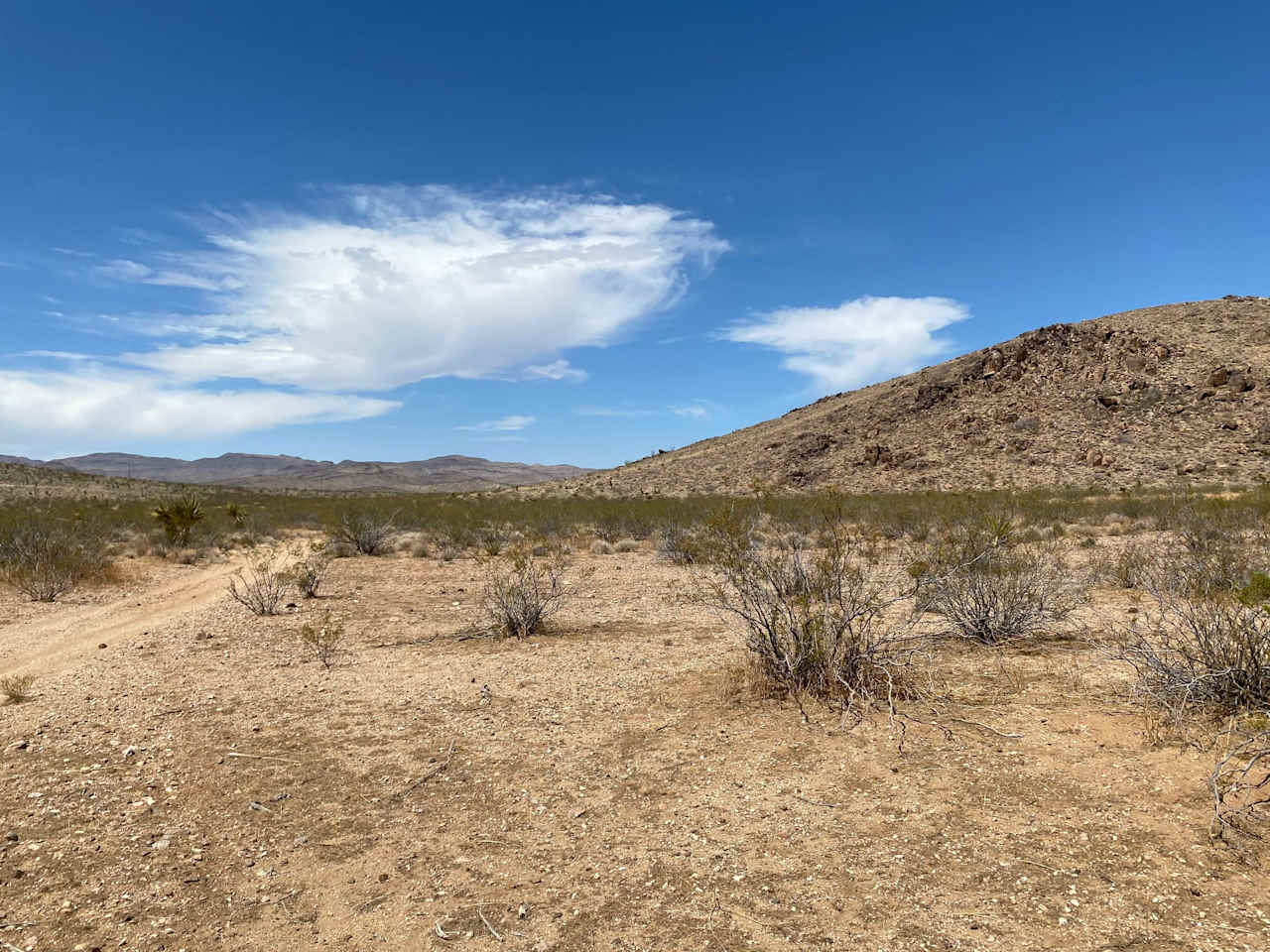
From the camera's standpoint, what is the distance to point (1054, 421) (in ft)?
139

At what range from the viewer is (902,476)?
40844 mm

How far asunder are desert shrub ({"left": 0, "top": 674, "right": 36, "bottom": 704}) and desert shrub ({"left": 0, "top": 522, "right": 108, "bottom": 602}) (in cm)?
692

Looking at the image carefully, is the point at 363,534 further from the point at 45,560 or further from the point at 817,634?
the point at 817,634

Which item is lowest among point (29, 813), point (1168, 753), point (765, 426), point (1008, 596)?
point (29, 813)

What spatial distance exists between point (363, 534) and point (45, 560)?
760 cm

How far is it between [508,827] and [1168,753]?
4278 millimetres

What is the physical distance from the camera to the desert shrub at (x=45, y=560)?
1306 cm

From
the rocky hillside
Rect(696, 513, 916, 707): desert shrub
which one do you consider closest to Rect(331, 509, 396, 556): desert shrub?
Rect(696, 513, 916, 707): desert shrub

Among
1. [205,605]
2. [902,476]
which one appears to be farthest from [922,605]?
[902,476]

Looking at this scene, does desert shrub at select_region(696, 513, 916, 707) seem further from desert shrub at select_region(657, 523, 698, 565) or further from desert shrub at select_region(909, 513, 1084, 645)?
desert shrub at select_region(657, 523, 698, 565)

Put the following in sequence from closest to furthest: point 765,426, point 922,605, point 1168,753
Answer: point 1168,753 < point 922,605 < point 765,426

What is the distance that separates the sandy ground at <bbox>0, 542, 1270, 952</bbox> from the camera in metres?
3.35

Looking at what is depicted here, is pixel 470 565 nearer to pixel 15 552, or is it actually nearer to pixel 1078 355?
pixel 15 552

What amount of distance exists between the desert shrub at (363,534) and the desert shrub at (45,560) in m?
5.56
